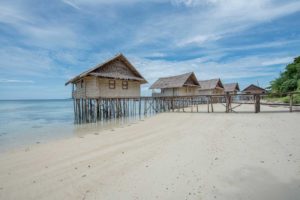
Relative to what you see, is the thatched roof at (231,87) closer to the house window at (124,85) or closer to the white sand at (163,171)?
the house window at (124,85)

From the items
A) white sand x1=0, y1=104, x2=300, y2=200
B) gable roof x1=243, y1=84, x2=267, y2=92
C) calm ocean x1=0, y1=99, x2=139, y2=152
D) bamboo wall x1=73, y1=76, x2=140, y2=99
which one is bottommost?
calm ocean x1=0, y1=99, x2=139, y2=152

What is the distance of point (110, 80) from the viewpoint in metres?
16.3

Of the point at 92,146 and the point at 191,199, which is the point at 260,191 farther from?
the point at 92,146

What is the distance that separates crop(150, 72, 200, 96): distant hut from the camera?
85.8ft

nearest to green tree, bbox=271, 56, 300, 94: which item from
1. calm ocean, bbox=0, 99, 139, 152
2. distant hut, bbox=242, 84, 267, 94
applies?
distant hut, bbox=242, 84, 267, 94

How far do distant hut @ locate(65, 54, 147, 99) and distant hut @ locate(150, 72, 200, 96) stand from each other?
824 cm

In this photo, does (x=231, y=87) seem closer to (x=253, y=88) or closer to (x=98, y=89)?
(x=253, y=88)

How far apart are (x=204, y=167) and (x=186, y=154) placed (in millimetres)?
966

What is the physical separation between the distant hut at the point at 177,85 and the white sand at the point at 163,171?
19.7 meters

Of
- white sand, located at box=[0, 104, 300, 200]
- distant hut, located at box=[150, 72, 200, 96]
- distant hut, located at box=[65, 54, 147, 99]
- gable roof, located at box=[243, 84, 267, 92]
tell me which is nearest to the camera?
white sand, located at box=[0, 104, 300, 200]

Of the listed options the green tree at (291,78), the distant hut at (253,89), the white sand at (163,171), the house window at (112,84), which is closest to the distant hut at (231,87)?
the distant hut at (253,89)

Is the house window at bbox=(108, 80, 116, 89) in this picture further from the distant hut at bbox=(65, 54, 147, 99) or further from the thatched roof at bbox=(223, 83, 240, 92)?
the thatched roof at bbox=(223, 83, 240, 92)

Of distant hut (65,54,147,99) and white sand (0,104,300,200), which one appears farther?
distant hut (65,54,147,99)

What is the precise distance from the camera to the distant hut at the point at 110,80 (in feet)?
50.0
